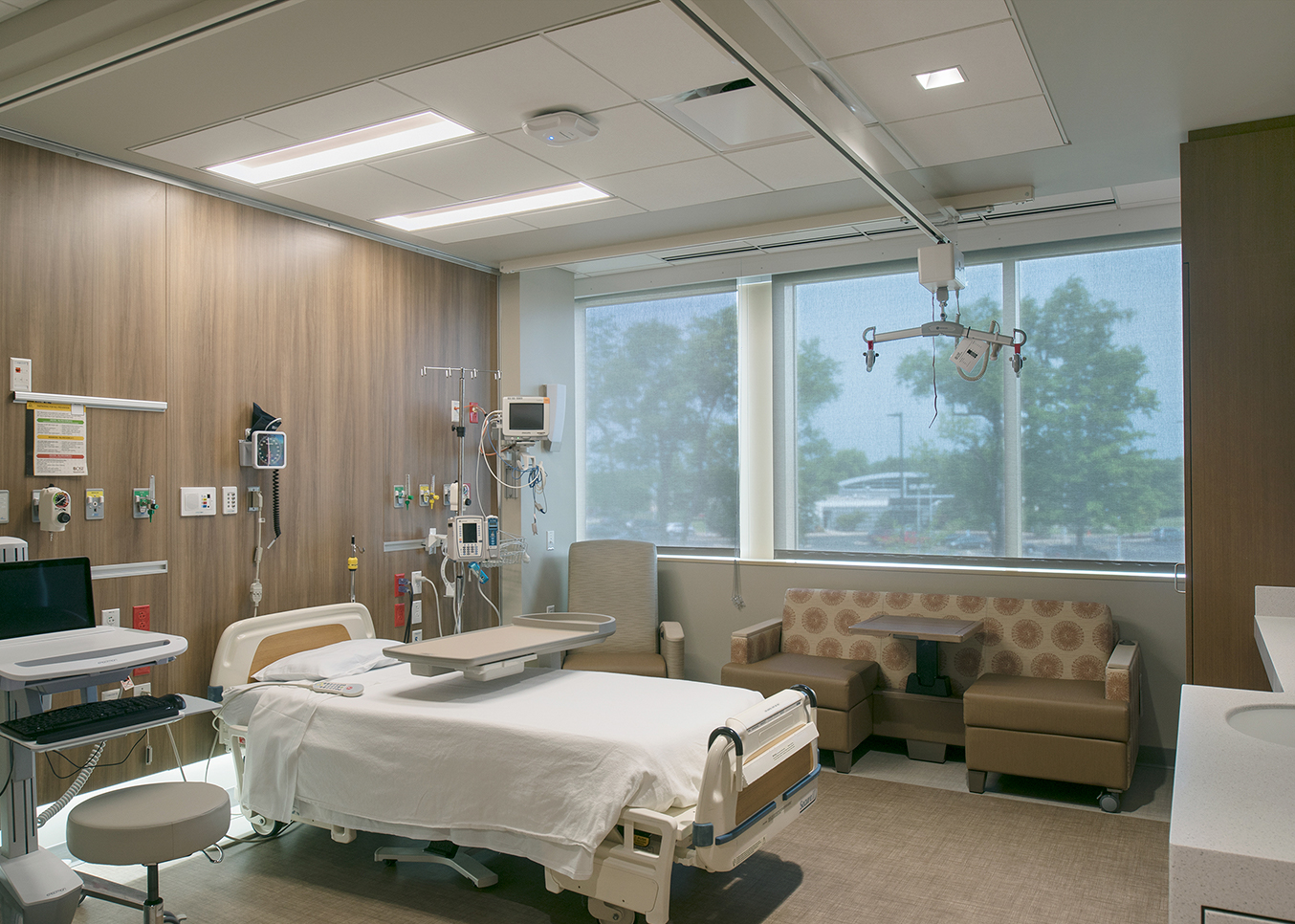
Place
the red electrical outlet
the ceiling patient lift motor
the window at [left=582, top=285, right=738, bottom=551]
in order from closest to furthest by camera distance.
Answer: the red electrical outlet → the ceiling patient lift motor → the window at [left=582, top=285, right=738, bottom=551]

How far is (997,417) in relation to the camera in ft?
16.8

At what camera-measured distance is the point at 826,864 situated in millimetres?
3389

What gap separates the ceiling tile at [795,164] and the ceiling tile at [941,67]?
14.0 inches

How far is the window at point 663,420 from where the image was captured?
19.8 feet

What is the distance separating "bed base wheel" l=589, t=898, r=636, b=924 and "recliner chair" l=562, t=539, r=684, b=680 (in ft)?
8.17

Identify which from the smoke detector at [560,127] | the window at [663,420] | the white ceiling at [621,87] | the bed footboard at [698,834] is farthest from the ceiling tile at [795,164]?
the bed footboard at [698,834]

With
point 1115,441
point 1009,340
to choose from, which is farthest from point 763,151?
point 1115,441

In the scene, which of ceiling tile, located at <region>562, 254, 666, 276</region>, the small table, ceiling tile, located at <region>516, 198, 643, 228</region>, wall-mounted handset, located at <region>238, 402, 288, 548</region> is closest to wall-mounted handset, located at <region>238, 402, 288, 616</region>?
wall-mounted handset, located at <region>238, 402, 288, 548</region>

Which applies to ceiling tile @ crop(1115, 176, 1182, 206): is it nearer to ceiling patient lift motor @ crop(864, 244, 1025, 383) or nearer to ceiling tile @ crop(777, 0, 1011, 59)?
ceiling patient lift motor @ crop(864, 244, 1025, 383)

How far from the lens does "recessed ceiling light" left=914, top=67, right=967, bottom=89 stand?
300 centimetres

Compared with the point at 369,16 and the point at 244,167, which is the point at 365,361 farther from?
the point at 369,16

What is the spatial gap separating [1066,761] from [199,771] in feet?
12.8

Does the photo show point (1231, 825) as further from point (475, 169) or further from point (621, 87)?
point (475, 169)

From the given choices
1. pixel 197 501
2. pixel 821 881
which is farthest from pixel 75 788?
pixel 821 881
